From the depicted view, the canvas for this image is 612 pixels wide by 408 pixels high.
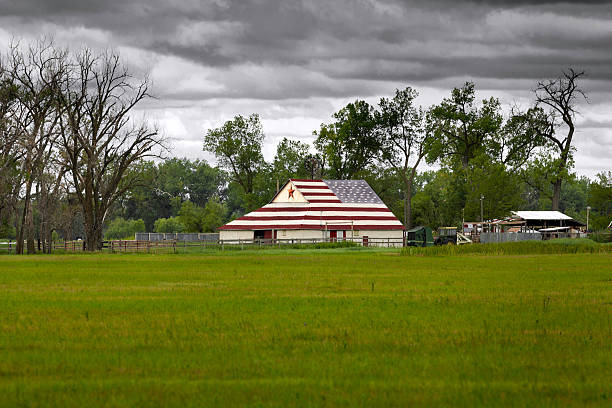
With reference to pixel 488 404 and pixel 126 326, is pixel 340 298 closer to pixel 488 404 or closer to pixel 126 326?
pixel 126 326

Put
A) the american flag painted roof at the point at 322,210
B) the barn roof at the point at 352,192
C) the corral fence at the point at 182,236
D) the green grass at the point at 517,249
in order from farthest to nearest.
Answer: the corral fence at the point at 182,236, the barn roof at the point at 352,192, the american flag painted roof at the point at 322,210, the green grass at the point at 517,249

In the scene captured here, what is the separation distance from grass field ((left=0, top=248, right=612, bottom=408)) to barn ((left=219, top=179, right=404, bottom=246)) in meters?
69.7

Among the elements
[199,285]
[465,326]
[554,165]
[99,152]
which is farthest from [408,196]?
[465,326]

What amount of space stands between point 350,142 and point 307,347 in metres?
104

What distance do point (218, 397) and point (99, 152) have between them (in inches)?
2556

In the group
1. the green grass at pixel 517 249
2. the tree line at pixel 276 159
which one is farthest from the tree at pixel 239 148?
the green grass at pixel 517 249

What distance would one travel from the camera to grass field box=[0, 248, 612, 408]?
33.3 feet

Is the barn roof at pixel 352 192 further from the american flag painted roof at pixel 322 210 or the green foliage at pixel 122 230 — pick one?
the green foliage at pixel 122 230

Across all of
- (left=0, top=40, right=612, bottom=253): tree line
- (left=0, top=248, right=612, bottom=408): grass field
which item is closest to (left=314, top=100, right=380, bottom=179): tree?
(left=0, top=40, right=612, bottom=253): tree line

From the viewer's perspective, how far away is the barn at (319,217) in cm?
9581

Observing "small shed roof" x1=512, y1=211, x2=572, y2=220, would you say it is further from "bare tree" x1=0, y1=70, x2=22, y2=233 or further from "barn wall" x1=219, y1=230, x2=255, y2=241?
"bare tree" x1=0, y1=70, x2=22, y2=233

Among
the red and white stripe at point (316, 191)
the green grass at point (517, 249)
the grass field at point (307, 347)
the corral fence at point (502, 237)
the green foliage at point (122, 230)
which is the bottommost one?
the grass field at point (307, 347)

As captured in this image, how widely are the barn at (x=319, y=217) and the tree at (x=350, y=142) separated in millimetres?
10100

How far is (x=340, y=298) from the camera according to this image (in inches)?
865
